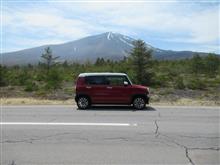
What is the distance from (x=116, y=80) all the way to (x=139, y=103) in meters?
1.66

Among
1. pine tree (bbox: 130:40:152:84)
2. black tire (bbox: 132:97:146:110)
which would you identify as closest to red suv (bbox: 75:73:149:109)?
black tire (bbox: 132:97:146:110)

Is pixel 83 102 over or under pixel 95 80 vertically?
under

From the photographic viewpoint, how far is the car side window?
63.3 ft

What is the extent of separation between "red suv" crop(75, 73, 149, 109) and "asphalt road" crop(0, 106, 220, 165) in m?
3.19

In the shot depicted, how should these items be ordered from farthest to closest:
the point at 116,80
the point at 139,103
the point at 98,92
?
the point at 116,80 < the point at 98,92 < the point at 139,103

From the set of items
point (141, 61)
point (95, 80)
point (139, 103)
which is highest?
point (141, 61)

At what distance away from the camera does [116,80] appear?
1944 centimetres

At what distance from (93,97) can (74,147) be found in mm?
9822

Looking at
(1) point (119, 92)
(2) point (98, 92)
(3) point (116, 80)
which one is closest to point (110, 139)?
(1) point (119, 92)

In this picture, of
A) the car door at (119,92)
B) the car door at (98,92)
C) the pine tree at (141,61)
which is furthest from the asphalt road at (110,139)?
the pine tree at (141,61)

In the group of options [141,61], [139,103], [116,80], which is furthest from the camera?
[141,61]

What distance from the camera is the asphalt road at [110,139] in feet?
27.4

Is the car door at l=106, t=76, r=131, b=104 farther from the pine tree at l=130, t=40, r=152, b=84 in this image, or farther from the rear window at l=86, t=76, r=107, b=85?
the pine tree at l=130, t=40, r=152, b=84

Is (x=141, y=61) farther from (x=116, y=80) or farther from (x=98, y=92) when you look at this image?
(x=98, y=92)
